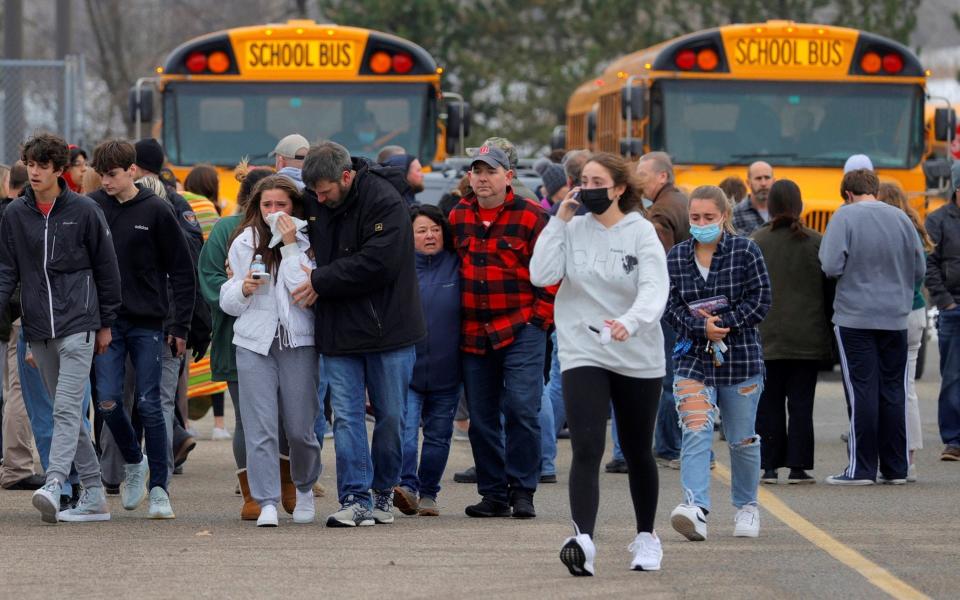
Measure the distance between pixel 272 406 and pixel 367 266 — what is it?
82 centimetres

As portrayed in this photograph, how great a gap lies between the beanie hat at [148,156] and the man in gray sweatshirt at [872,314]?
12.2 ft

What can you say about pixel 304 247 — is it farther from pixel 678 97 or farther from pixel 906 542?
pixel 678 97

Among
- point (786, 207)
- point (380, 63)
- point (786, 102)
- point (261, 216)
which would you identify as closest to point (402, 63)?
point (380, 63)

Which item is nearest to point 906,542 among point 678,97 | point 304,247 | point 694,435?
point 694,435

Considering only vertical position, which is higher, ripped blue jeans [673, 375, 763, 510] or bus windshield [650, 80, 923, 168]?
bus windshield [650, 80, 923, 168]

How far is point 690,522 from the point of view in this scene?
844cm

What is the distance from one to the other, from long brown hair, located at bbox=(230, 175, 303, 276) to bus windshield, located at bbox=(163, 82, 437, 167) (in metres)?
8.65

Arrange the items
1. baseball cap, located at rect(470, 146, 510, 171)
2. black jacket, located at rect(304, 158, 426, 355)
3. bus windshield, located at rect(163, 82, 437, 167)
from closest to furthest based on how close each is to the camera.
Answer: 1. black jacket, located at rect(304, 158, 426, 355)
2. baseball cap, located at rect(470, 146, 510, 171)
3. bus windshield, located at rect(163, 82, 437, 167)

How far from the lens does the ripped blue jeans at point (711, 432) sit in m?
8.59

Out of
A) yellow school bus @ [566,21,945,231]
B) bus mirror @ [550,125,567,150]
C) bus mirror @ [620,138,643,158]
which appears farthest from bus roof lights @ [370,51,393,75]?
bus mirror @ [550,125,567,150]

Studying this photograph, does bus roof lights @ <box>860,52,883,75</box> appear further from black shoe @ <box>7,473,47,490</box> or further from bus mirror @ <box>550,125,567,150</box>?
black shoe @ <box>7,473,47,490</box>

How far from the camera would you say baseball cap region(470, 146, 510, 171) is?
912 centimetres

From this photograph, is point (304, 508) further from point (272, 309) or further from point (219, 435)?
point (219, 435)

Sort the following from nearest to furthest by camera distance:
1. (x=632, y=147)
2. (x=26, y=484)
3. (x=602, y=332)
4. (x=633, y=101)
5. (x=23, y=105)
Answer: (x=602, y=332) → (x=26, y=484) → (x=633, y=101) → (x=632, y=147) → (x=23, y=105)
